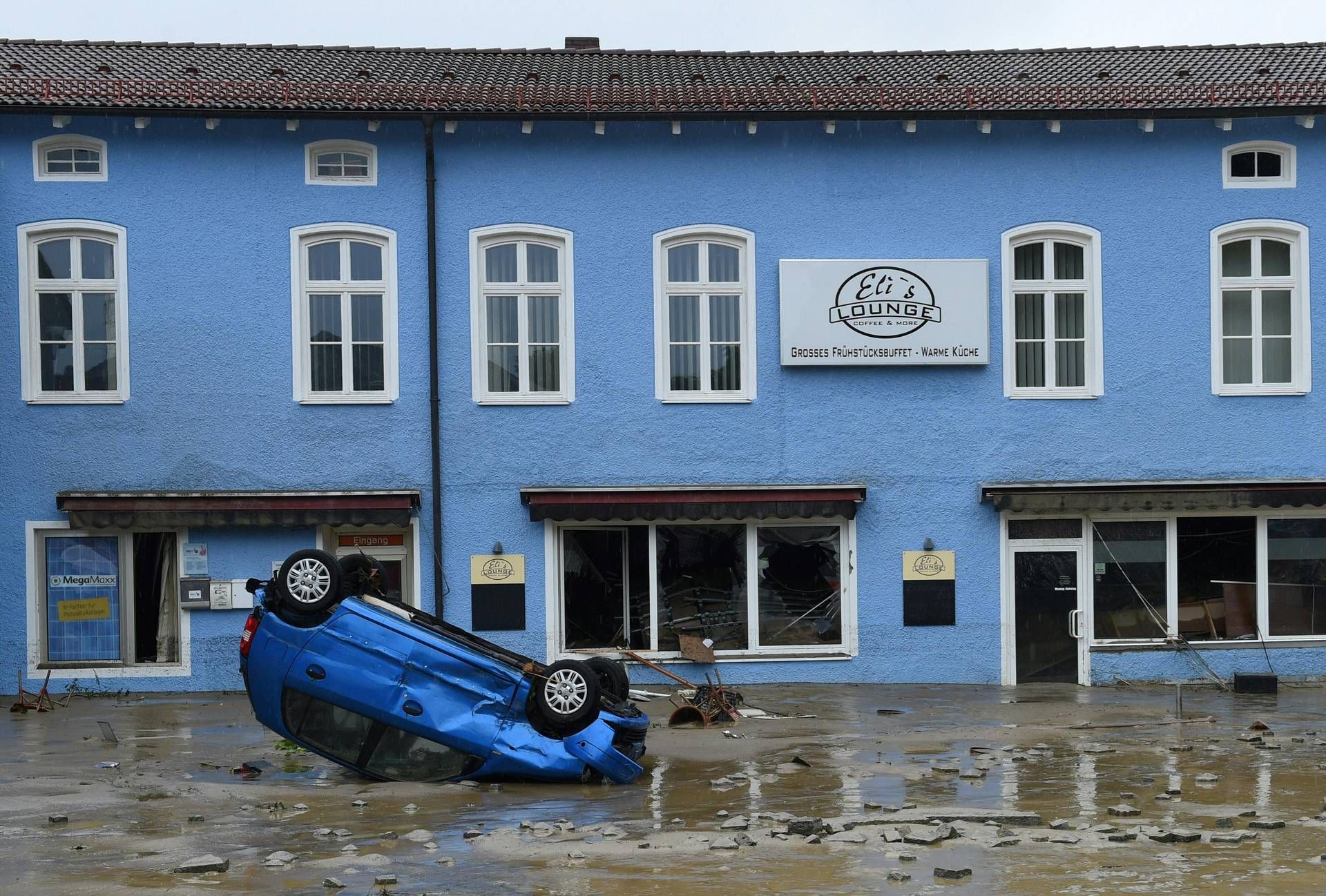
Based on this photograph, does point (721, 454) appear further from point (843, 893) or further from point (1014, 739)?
point (843, 893)

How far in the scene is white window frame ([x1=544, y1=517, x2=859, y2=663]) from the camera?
1925cm

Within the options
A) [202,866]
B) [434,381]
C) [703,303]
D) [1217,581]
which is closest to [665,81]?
[703,303]

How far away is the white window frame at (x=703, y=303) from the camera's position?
63.5 feet

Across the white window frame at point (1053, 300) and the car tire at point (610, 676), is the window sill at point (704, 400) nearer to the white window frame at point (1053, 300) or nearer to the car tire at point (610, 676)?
the white window frame at point (1053, 300)

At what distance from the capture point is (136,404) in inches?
746

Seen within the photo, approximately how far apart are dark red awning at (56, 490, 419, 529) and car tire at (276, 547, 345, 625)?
648 cm

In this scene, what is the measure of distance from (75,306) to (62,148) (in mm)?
1897

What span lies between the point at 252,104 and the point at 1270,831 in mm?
13795

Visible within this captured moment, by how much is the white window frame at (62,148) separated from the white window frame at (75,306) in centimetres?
53

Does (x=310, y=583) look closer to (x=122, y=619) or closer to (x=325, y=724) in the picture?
(x=325, y=724)

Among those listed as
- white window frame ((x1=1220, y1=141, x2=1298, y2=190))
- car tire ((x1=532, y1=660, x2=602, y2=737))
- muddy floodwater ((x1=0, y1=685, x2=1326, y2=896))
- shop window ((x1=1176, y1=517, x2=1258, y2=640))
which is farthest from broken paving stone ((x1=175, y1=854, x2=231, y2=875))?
white window frame ((x1=1220, y1=141, x2=1298, y2=190))

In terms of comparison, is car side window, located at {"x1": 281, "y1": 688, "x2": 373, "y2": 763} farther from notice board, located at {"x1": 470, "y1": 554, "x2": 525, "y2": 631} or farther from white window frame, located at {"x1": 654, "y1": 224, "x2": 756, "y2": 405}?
white window frame, located at {"x1": 654, "y1": 224, "x2": 756, "y2": 405}

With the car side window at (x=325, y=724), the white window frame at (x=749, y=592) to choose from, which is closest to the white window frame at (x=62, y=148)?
the white window frame at (x=749, y=592)

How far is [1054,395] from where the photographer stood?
19.6 m
